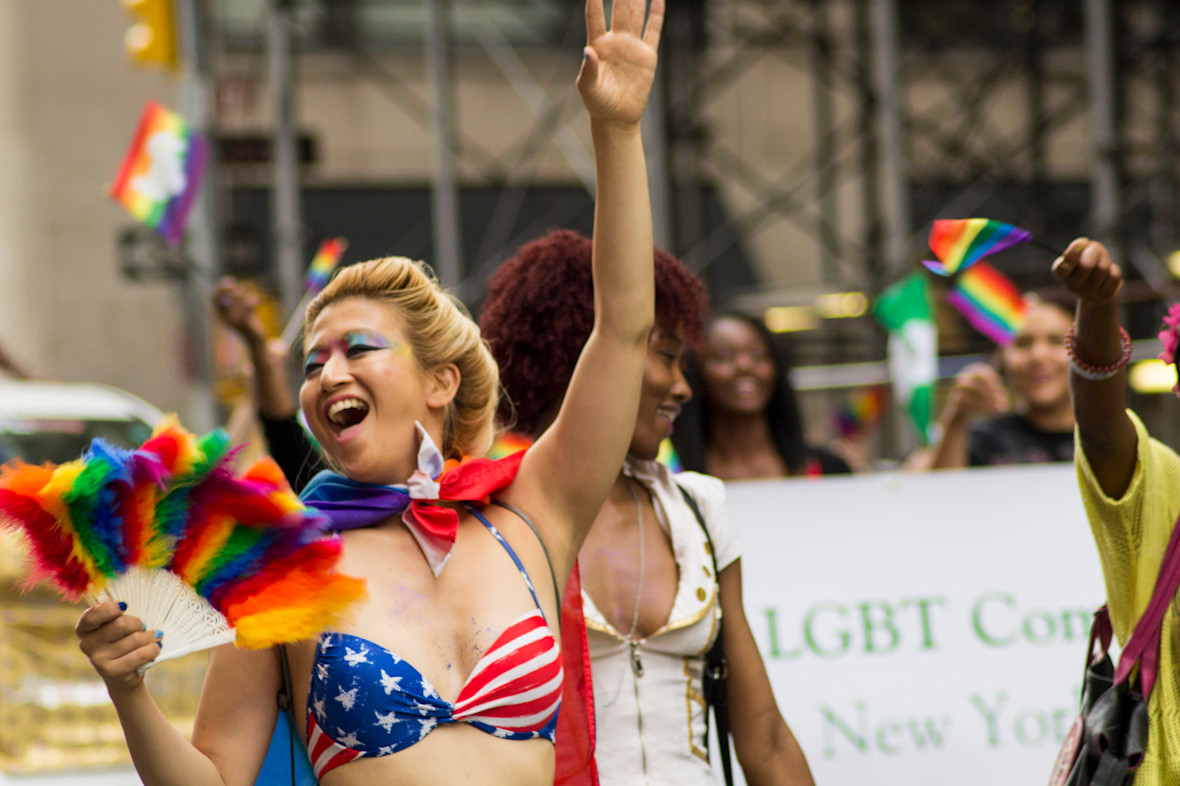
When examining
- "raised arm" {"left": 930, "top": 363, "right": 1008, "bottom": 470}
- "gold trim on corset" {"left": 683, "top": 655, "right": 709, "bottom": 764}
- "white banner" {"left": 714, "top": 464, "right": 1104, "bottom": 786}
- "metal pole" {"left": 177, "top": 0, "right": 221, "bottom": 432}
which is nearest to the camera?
"gold trim on corset" {"left": 683, "top": 655, "right": 709, "bottom": 764}

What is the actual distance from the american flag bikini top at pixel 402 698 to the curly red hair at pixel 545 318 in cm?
66

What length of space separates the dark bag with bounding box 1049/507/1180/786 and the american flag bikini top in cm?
92

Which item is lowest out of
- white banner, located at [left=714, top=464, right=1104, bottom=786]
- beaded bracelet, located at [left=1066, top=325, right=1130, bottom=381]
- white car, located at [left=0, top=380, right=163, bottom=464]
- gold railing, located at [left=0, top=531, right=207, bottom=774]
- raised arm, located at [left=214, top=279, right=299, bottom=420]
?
gold railing, located at [left=0, top=531, right=207, bottom=774]

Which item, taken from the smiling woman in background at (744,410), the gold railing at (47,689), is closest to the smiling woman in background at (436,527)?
the smiling woman in background at (744,410)

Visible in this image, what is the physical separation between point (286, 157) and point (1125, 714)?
10.3 meters

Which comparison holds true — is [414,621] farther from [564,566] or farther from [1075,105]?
[1075,105]

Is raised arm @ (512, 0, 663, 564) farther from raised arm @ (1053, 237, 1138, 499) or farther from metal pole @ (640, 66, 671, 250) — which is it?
metal pole @ (640, 66, 671, 250)

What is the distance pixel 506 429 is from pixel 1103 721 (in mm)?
1094

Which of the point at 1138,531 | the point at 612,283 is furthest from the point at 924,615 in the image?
the point at 612,283

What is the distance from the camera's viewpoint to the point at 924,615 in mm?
3209

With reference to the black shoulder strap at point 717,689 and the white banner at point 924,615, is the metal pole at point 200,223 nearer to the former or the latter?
the white banner at point 924,615

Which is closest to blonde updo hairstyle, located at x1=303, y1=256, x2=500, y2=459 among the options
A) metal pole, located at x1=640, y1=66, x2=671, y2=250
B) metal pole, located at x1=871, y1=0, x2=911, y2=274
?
metal pole, located at x1=640, y1=66, x2=671, y2=250

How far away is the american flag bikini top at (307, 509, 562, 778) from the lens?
5.35 ft

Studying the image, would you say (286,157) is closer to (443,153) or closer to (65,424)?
(443,153)
